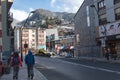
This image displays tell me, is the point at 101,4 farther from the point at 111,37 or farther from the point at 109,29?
the point at 111,37

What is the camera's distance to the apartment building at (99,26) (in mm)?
55797

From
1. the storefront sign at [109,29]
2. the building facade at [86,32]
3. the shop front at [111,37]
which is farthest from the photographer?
the building facade at [86,32]

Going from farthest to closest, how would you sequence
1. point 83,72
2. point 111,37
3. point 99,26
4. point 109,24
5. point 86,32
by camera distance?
point 86,32, point 99,26, point 109,24, point 111,37, point 83,72

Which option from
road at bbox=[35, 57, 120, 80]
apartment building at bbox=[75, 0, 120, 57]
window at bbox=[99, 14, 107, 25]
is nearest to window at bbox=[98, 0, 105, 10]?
apartment building at bbox=[75, 0, 120, 57]

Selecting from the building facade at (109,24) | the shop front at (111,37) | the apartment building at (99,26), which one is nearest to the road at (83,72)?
the apartment building at (99,26)

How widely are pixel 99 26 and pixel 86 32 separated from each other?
9314mm

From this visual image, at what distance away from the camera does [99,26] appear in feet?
204

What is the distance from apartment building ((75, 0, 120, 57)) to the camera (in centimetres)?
5580

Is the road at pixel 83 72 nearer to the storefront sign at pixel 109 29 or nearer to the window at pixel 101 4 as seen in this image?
the storefront sign at pixel 109 29

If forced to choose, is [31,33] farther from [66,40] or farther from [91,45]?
[91,45]

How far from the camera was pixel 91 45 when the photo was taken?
222 ft

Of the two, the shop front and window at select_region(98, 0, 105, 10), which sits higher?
window at select_region(98, 0, 105, 10)

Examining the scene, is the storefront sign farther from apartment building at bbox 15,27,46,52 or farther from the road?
apartment building at bbox 15,27,46,52

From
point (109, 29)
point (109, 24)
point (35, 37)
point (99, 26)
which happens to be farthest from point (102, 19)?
point (35, 37)
